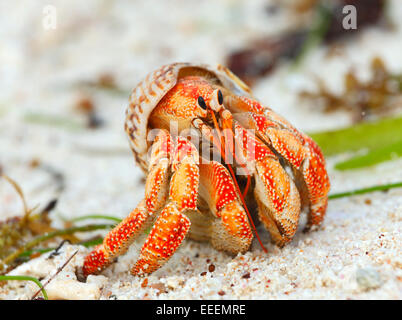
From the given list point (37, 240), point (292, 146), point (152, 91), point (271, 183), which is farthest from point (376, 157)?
point (37, 240)

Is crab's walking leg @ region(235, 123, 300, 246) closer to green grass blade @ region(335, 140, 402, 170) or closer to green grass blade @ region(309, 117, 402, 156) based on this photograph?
green grass blade @ region(335, 140, 402, 170)

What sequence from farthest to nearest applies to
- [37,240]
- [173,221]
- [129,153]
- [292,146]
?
[129,153] < [37,240] < [292,146] < [173,221]

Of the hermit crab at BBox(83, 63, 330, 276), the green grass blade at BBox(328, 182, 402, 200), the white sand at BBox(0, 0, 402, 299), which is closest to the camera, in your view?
the white sand at BBox(0, 0, 402, 299)

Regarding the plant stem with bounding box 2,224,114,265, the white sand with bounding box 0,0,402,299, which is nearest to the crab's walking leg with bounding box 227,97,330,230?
the white sand with bounding box 0,0,402,299

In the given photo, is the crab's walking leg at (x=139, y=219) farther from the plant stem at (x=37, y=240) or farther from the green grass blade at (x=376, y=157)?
the green grass blade at (x=376, y=157)

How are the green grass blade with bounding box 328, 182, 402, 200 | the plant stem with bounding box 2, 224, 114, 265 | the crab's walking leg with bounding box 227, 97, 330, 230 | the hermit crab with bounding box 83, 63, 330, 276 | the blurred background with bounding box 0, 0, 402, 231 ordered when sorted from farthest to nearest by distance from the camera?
the blurred background with bounding box 0, 0, 402, 231 < the green grass blade with bounding box 328, 182, 402, 200 < the plant stem with bounding box 2, 224, 114, 265 < the crab's walking leg with bounding box 227, 97, 330, 230 < the hermit crab with bounding box 83, 63, 330, 276

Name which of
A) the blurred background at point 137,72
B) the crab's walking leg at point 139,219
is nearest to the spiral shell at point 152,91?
the crab's walking leg at point 139,219

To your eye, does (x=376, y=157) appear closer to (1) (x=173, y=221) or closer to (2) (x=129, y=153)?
(1) (x=173, y=221)
